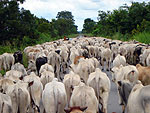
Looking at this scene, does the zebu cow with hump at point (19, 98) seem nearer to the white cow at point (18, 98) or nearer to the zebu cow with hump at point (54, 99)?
the white cow at point (18, 98)

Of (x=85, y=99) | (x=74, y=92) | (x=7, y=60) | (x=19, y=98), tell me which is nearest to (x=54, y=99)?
(x=74, y=92)

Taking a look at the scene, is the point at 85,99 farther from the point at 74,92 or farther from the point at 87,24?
the point at 87,24

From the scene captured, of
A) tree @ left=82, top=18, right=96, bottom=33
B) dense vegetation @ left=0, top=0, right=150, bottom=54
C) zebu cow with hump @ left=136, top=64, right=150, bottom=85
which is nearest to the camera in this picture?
zebu cow with hump @ left=136, top=64, right=150, bottom=85

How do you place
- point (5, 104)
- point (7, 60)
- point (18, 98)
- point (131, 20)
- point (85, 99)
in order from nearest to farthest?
1. point (5, 104)
2. point (85, 99)
3. point (18, 98)
4. point (7, 60)
5. point (131, 20)

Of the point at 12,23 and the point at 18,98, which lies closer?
the point at 18,98

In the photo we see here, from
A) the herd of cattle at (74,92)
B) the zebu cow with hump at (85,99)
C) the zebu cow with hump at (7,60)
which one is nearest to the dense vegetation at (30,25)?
the zebu cow with hump at (7,60)

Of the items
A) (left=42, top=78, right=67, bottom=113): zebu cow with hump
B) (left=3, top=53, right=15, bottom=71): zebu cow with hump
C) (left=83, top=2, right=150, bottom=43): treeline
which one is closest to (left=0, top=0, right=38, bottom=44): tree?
(left=3, top=53, right=15, bottom=71): zebu cow with hump

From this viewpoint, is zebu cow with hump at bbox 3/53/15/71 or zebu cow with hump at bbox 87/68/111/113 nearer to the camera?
zebu cow with hump at bbox 87/68/111/113

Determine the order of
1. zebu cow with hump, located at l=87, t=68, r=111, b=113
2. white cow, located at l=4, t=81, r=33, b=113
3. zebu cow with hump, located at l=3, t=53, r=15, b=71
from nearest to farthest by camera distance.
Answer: white cow, located at l=4, t=81, r=33, b=113 < zebu cow with hump, located at l=87, t=68, r=111, b=113 < zebu cow with hump, located at l=3, t=53, r=15, b=71

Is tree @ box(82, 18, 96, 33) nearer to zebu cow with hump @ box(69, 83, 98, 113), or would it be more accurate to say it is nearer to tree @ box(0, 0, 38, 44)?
tree @ box(0, 0, 38, 44)

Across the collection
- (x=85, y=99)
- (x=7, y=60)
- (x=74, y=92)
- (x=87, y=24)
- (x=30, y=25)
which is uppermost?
(x=87, y=24)

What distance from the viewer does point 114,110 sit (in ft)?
24.7

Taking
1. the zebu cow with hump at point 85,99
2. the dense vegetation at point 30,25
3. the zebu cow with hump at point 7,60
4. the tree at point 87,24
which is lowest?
the zebu cow with hump at point 85,99

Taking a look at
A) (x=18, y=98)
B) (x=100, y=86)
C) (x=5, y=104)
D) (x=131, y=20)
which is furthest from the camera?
(x=131, y=20)
